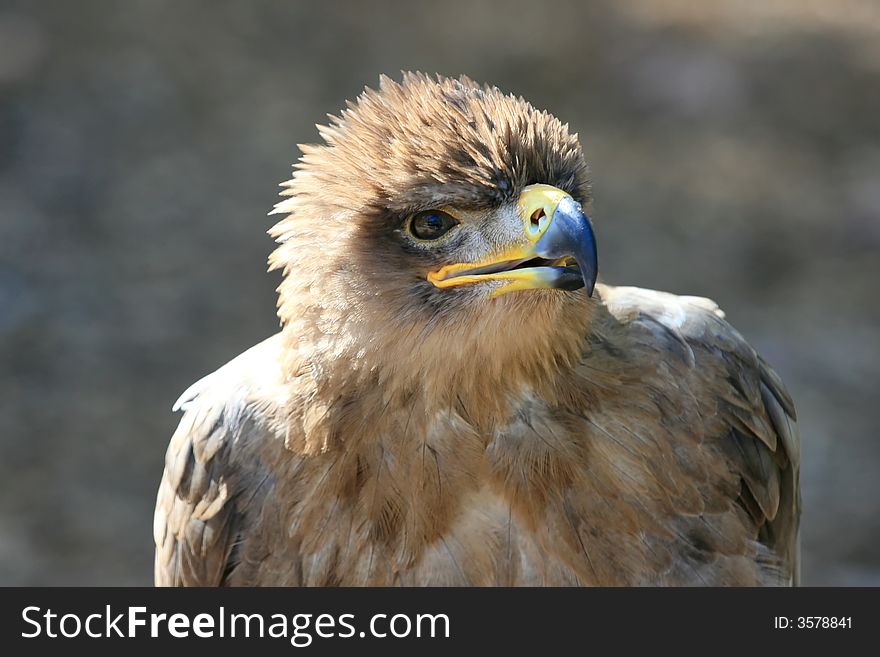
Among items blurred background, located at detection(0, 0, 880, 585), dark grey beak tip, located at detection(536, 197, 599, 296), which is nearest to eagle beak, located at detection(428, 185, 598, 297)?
dark grey beak tip, located at detection(536, 197, 599, 296)

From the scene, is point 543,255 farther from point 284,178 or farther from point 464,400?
point 284,178

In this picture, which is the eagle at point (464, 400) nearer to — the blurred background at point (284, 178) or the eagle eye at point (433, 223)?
the eagle eye at point (433, 223)

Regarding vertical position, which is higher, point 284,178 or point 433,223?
point 284,178

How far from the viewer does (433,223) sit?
323 cm

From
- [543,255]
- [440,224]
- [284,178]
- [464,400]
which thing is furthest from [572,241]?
[284,178]

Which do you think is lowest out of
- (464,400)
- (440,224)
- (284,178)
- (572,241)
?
(464,400)

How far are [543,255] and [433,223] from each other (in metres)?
0.34

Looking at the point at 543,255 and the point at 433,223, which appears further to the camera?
the point at 433,223

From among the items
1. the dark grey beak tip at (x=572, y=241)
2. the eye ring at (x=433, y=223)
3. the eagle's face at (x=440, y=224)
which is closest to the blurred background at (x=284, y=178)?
the eagle's face at (x=440, y=224)

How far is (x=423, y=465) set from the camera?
342cm

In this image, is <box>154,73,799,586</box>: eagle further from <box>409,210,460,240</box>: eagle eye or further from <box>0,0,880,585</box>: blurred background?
<box>0,0,880,585</box>: blurred background

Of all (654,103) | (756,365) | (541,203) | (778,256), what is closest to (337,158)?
(541,203)
